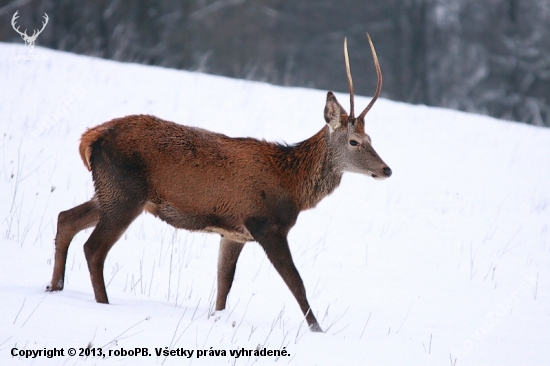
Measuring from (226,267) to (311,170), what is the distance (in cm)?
107

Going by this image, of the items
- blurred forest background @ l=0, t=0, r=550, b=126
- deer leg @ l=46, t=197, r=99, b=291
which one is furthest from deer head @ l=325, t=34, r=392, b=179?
blurred forest background @ l=0, t=0, r=550, b=126

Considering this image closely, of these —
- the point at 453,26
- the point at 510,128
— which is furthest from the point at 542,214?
the point at 453,26

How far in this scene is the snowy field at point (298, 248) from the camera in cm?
506

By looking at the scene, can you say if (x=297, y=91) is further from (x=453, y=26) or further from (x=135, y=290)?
(x=453, y=26)

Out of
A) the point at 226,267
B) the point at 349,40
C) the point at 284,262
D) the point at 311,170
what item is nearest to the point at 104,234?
the point at 226,267

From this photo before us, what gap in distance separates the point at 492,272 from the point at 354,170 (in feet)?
10.3

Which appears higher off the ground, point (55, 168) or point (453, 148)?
point (453, 148)

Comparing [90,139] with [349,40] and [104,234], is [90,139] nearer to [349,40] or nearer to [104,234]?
[104,234]

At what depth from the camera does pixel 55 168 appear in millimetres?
9539

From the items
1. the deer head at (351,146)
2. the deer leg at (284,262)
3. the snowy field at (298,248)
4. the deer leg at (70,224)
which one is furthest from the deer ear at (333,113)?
the deer leg at (70,224)

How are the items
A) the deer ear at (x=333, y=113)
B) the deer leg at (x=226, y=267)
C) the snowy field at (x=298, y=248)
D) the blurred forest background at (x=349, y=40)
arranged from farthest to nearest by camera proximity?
1. the blurred forest background at (x=349, y=40)
2. the deer ear at (x=333, y=113)
3. the deer leg at (x=226, y=267)
4. the snowy field at (x=298, y=248)

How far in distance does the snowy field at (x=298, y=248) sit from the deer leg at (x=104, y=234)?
28 centimetres

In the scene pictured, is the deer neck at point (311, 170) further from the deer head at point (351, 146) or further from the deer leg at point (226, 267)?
the deer leg at point (226, 267)

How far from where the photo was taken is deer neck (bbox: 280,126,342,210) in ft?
21.1
